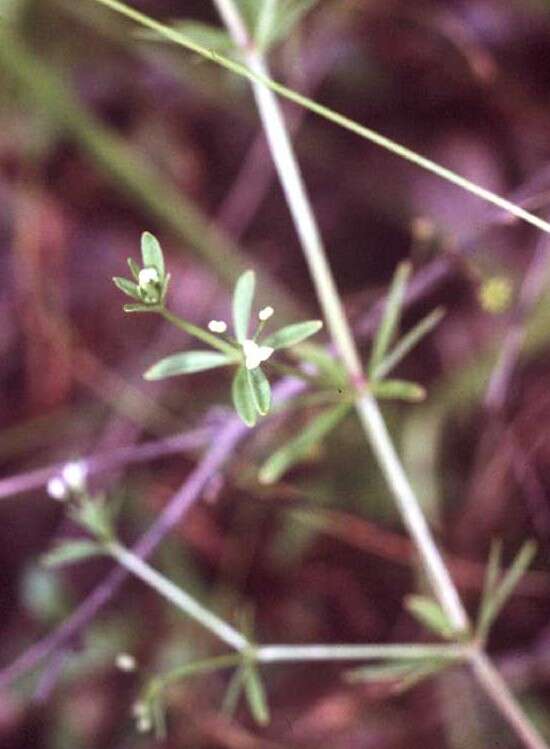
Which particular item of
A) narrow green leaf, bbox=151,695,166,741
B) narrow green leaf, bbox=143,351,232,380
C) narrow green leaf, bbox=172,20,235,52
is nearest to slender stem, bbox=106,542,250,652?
narrow green leaf, bbox=151,695,166,741

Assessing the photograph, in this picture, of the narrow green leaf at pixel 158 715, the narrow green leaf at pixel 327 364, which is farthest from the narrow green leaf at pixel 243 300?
the narrow green leaf at pixel 158 715

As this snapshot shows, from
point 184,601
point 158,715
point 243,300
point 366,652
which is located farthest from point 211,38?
point 158,715

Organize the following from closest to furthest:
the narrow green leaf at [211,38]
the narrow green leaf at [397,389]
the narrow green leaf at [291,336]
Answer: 1. the narrow green leaf at [291,336]
2. the narrow green leaf at [397,389]
3. the narrow green leaf at [211,38]

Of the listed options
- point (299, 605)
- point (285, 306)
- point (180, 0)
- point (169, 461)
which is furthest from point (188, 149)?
point (299, 605)

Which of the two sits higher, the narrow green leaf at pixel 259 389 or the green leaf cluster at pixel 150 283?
the green leaf cluster at pixel 150 283

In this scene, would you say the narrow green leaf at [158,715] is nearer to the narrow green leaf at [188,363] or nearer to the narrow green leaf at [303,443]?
the narrow green leaf at [303,443]

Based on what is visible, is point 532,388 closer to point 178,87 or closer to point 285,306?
point 285,306
